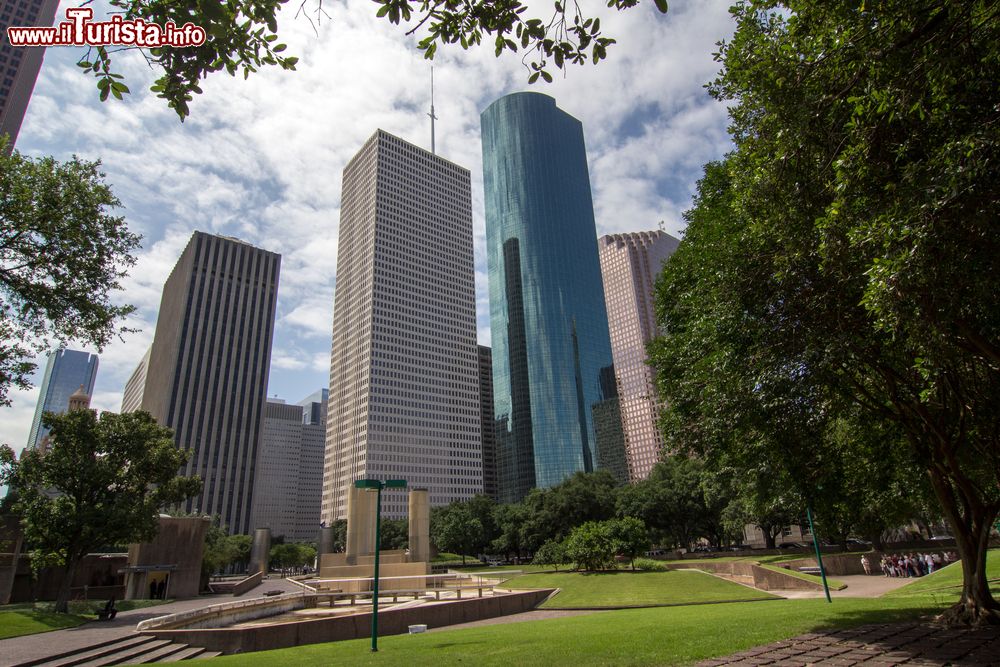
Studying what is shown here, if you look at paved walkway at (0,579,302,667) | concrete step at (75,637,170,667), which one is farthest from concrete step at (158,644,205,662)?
paved walkway at (0,579,302,667)

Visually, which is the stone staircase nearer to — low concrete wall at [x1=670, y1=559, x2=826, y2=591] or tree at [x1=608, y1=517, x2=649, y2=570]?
tree at [x1=608, y1=517, x2=649, y2=570]

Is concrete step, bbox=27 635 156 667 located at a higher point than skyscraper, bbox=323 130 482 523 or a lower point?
lower

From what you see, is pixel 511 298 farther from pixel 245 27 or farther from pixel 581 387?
pixel 245 27

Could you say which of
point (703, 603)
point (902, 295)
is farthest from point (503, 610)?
point (902, 295)

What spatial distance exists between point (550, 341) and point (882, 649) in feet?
581

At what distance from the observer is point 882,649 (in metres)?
10.9

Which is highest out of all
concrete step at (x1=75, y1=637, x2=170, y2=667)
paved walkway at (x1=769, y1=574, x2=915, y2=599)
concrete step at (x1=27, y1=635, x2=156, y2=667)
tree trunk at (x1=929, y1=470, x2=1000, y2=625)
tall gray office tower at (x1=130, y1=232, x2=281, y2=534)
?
tall gray office tower at (x1=130, y1=232, x2=281, y2=534)

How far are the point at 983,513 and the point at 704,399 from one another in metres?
9.01

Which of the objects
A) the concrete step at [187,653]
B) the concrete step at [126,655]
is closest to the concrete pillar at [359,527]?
the concrete step at [187,653]

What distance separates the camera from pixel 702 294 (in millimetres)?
15719

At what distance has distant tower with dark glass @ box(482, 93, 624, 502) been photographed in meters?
185

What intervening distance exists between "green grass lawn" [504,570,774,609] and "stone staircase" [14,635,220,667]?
20.4 m

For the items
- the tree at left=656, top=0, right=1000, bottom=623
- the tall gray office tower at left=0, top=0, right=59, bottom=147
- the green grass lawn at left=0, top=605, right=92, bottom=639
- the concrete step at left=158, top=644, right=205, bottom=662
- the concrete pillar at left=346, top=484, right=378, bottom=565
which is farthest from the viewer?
the tall gray office tower at left=0, top=0, right=59, bottom=147

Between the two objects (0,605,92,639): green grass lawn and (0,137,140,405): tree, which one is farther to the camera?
(0,605,92,639): green grass lawn
